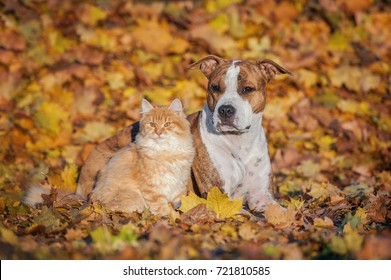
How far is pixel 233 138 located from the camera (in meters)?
5.79

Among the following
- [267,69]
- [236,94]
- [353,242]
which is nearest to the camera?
[353,242]

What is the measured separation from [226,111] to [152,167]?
84cm

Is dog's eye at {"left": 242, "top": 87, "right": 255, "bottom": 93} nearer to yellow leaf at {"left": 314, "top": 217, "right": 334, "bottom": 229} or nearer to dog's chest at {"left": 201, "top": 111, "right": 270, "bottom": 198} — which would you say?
dog's chest at {"left": 201, "top": 111, "right": 270, "bottom": 198}

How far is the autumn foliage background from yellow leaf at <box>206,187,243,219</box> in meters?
0.03

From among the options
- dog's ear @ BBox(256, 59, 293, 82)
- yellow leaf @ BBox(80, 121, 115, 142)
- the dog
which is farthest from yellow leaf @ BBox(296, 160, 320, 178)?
yellow leaf @ BBox(80, 121, 115, 142)

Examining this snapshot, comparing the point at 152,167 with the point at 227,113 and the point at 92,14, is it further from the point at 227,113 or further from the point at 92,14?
the point at 92,14

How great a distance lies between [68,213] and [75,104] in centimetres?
363

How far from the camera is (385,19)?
33.7ft

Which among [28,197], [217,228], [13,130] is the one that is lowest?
[217,228]

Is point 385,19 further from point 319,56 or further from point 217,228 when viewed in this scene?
point 217,228

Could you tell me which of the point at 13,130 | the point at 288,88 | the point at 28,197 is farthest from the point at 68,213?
the point at 288,88

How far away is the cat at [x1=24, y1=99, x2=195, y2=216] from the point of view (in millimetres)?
5314

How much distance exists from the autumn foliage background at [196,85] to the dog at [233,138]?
55 cm

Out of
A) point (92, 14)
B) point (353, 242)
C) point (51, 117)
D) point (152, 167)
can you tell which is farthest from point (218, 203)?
point (92, 14)
